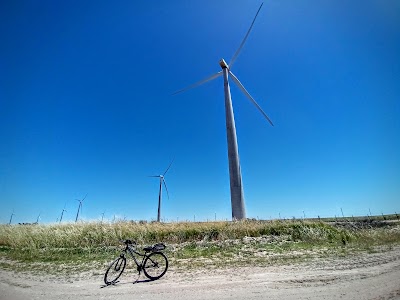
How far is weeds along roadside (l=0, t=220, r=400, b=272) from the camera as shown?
12586 mm

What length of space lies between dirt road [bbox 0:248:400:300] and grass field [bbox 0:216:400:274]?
1.54 metres

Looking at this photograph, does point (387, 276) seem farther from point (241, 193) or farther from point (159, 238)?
point (241, 193)

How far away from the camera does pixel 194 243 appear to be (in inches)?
645

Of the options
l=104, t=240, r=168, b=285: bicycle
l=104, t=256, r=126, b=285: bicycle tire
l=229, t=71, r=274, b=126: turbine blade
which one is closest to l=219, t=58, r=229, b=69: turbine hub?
l=229, t=71, r=274, b=126: turbine blade

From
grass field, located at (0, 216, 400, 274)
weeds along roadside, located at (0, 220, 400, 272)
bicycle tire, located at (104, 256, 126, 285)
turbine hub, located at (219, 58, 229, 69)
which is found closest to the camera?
bicycle tire, located at (104, 256, 126, 285)

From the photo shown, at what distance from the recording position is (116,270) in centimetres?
1013

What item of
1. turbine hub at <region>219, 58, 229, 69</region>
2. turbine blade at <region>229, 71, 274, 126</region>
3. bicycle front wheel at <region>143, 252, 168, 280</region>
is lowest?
bicycle front wheel at <region>143, 252, 168, 280</region>

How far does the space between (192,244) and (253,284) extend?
896 centimetres

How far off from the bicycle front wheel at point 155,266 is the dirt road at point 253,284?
29 cm

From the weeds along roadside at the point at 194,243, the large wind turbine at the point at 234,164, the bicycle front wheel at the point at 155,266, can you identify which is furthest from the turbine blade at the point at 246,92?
the bicycle front wheel at the point at 155,266

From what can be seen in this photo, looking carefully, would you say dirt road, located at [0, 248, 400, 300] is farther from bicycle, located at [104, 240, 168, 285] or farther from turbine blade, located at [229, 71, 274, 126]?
turbine blade, located at [229, 71, 274, 126]

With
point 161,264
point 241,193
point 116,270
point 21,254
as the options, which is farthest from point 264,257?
point 21,254

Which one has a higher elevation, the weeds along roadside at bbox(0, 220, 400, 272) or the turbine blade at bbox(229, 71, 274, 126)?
the turbine blade at bbox(229, 71, 274, 126)

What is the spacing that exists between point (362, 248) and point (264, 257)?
5.40 m
